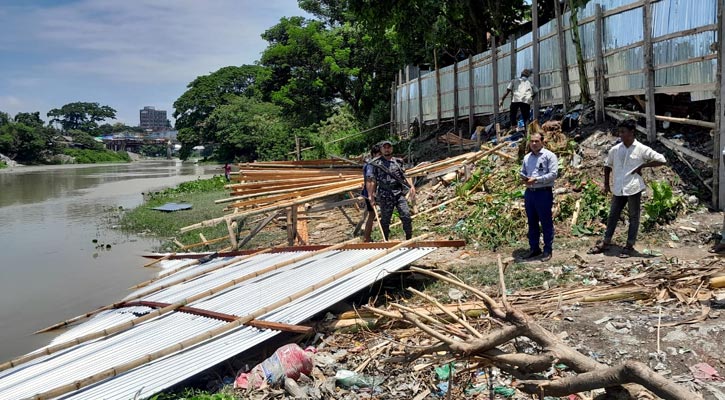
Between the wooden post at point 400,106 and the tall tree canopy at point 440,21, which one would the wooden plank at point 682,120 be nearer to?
the tall tree canopy at point 440,21

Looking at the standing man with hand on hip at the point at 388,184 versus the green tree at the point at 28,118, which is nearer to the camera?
the standing man with hand on hip at the point at 388,184

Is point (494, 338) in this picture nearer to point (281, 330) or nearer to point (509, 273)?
point (281, 330)

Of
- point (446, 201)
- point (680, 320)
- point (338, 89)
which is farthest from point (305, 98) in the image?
point (680, 320)

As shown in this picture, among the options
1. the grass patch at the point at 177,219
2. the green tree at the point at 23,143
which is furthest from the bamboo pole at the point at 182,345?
the green tree at the point at 23,143

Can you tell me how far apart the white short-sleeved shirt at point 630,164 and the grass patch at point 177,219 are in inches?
293

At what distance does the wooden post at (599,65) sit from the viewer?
8656 millimetres

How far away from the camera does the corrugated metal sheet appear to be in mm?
4012

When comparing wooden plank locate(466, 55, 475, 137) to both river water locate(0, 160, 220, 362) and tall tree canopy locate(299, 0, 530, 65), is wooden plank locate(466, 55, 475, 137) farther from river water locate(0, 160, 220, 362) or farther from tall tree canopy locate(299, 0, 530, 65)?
river water locate(0, 160, 220, 362)

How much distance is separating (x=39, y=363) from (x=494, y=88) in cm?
1044

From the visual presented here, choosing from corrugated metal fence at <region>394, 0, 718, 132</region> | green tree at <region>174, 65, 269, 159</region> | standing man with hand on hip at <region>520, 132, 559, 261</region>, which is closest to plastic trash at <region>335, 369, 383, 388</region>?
standing man with hand on hip at <region>520, 132, 559, 261</region>

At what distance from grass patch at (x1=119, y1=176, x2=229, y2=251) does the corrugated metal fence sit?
23.5 feet

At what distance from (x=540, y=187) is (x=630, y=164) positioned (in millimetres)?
936

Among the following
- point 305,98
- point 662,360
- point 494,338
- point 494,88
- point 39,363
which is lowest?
point 39,363

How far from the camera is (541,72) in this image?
10.9 meters
